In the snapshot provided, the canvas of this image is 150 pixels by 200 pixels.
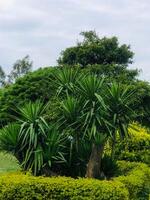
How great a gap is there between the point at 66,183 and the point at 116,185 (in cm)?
95

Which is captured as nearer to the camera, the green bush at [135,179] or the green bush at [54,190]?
the green bush at [54,190]

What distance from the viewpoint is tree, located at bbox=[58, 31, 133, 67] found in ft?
141

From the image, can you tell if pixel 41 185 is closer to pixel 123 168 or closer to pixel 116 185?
pixel 116 185

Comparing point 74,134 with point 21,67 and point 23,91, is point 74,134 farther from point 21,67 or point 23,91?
point 21,67

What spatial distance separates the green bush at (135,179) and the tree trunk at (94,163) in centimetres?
54

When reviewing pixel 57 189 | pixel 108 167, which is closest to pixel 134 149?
pixel 108 167

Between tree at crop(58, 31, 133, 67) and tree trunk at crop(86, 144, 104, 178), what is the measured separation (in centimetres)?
2933

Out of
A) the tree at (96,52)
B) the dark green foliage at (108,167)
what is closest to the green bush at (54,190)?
the dark green foliage at (108,167)

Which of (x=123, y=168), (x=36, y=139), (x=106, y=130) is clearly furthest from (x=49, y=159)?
(x=123, y=168)

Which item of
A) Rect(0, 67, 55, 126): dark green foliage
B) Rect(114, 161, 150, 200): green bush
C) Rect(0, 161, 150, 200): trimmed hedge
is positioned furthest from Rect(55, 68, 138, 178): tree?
Rect(0, 67, 55, 126): dark green foliage

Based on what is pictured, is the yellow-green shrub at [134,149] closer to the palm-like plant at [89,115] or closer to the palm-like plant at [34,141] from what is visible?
the palm-like plant at [89,115]

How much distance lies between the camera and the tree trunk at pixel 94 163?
1332 cm

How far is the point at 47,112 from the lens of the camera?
43.8ft

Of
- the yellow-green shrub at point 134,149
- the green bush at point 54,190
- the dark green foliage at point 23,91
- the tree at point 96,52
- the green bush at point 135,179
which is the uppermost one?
the tree at point 96,52
